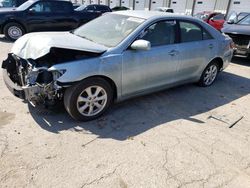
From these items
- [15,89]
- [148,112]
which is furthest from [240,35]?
[15,89]

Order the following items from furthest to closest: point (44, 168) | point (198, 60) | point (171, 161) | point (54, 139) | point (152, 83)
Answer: point (198, 60), point (152, 83), point (54, 139), point (171, 161), point (44, 168)

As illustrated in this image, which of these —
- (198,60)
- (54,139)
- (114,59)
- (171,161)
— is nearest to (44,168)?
(54,139)

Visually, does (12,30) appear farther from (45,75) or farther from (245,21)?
(245,21)

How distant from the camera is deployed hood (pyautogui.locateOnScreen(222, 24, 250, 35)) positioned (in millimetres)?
7531

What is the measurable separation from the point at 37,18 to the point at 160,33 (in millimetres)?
7100

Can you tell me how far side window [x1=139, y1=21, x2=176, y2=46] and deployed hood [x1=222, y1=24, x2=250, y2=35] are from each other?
437 centimetres

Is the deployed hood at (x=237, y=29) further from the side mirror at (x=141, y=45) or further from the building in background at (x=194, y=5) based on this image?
the building in background at (x=194, y=5)

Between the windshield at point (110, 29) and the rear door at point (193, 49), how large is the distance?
3.40 feet

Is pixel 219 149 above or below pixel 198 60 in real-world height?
below

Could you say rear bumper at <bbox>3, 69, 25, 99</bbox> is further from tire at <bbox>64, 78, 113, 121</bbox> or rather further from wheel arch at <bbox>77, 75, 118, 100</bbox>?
wheel arch at <bbox>77, 75, 118, 100</bbox>

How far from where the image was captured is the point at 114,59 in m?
3.48

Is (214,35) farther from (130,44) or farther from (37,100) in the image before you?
(37,100)

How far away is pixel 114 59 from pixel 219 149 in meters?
A: 1.91

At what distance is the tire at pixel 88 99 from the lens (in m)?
3.30
